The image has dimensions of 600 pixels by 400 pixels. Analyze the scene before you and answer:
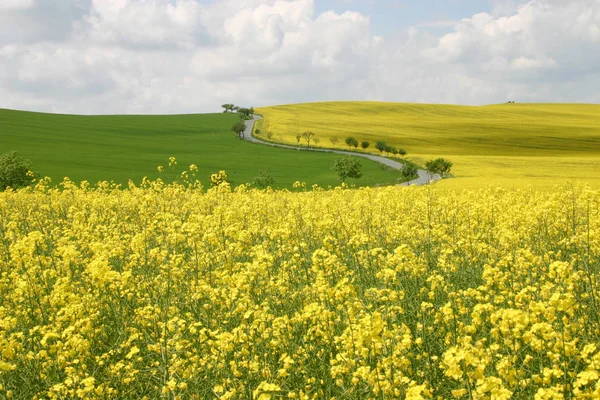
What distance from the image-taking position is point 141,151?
3049 inches

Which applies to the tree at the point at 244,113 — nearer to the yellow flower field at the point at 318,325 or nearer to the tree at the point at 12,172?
the tree at the point at 12,172

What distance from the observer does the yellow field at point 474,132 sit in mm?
56219

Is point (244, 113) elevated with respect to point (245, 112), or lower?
lower

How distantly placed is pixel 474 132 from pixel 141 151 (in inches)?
2215

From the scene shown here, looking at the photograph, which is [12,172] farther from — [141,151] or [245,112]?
[245,112]

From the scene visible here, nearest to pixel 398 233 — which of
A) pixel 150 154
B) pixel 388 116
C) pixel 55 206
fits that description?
pixel 55 206

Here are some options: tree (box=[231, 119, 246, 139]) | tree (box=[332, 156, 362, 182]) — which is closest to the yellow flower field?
tree (box=[332, 156, 362, 182])

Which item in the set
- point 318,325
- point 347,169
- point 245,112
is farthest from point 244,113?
point 318,325

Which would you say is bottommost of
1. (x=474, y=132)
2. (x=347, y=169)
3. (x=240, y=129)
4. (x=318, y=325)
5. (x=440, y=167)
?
(x=347, y=169)

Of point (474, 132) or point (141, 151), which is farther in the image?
point (474, 132)

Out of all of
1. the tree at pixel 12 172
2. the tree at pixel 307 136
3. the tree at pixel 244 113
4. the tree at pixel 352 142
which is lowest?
the tree at pixel 12 172

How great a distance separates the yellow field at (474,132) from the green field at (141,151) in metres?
11.1

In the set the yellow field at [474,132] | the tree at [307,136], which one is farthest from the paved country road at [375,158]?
the tree at [307,136]

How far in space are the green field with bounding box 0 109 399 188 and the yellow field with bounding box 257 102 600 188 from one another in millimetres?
11150
